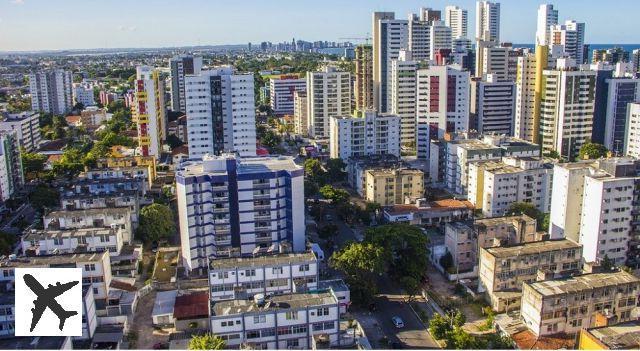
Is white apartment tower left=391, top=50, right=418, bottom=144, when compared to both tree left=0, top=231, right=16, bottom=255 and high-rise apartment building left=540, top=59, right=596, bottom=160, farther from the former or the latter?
tree left=0, top=231, right=16, bottom=255

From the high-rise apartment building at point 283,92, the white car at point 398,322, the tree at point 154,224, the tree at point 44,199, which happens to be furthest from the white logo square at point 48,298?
the high-rise apartment building at point 283,92

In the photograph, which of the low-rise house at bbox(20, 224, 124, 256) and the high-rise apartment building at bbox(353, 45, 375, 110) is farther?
the high-rise apartment building at bbox(353, 45, 375, 110)

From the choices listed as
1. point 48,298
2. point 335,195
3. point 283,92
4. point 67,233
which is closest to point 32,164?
point 67,233

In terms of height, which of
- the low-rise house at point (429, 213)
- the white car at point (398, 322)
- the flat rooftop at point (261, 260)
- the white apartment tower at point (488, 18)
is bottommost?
the white car at point (398, 322)

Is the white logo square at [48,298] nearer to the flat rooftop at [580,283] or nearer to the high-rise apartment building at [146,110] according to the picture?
the flat rooftop at [580,283]

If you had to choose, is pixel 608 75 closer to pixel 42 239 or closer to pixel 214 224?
pixel 214 224

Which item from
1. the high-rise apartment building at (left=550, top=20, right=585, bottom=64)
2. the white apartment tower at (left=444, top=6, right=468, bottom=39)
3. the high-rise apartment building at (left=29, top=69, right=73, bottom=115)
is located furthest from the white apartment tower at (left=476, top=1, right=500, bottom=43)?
the high-rise apartment building at (left=29, top=69, right=73, bottom=115)

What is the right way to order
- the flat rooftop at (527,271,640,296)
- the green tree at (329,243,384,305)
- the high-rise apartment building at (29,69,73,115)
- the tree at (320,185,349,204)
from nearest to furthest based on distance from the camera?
the flat rooftop at (527,271,640,296)
the green tree at (329,243,384,305)
the tree at (320,185,349,204)
the high-rise apartment building at (29,69,73,115)
